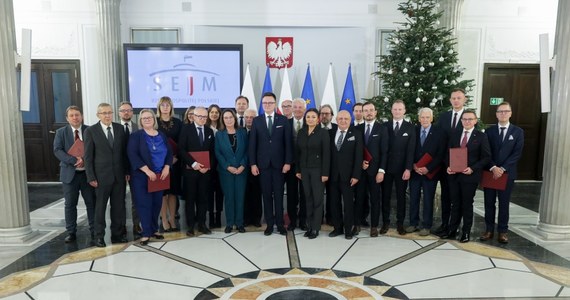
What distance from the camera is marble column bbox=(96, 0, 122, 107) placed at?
25.1 feet

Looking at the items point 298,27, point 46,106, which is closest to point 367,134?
point 298,27

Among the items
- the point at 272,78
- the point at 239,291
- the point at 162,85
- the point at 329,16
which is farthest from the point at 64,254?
the point at 329,16

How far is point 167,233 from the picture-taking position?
16.4ft

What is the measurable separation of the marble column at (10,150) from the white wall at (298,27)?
3.51 metres

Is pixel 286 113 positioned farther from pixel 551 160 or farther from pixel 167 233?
pixel 551 160

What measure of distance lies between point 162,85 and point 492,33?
642 cm

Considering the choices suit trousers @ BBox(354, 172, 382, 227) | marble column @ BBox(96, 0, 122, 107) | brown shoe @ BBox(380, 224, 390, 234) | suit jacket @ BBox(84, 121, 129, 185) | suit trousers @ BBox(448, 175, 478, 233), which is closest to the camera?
suit jacket @ BBox(84, 121, 129, 185)

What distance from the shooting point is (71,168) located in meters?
4.64

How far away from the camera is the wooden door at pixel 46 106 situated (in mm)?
8016

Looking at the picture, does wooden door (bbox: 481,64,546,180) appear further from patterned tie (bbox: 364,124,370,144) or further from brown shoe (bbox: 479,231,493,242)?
patterned tie (bbox: 364,124,370,144)

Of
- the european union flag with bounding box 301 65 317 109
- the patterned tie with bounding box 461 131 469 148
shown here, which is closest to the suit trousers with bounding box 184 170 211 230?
the patterned tie with bounding box 461 131 469 148

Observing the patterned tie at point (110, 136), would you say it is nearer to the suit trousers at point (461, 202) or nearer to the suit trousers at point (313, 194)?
the suit trousers at point (313, 194)

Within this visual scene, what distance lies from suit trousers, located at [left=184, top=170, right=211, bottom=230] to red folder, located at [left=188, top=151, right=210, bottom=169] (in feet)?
0.47

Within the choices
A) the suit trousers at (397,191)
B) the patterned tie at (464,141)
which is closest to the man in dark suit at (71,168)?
the suit trousers at (397,191)
